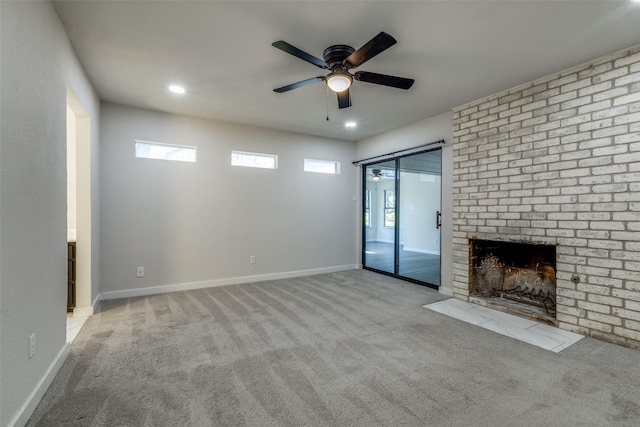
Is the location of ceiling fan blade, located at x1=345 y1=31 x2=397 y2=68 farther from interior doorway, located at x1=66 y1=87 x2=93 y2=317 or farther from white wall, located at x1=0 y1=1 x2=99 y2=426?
interior doorway, located at x1=66 y1=87 x2=93 y2=317

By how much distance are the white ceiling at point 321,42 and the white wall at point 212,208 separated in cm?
82

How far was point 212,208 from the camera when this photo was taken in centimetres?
457

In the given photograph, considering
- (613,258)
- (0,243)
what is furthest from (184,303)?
(613,258)

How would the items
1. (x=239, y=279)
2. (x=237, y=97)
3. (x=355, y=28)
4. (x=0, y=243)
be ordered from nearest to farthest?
(x=0, y=243) → (x=355, y=28) → (x=237, y=97) → (x=239, y=279)

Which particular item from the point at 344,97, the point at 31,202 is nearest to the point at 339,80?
the point at 344,97

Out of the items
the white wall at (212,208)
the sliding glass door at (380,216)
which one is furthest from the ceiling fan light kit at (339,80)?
the sliding glass door at (380,216)

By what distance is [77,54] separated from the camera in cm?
268

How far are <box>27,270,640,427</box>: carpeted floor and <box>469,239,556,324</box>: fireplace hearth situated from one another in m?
0.72

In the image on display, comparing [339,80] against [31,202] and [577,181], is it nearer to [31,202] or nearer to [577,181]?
[31,202]

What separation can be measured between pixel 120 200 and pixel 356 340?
11.7 feet

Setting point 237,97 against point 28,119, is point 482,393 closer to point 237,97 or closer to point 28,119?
point 28,119

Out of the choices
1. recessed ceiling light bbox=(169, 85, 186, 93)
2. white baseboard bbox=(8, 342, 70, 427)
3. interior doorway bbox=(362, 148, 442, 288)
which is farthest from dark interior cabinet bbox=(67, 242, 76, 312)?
interior doorway bbox=(362, 148, 442, 288)

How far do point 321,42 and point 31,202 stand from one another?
2349 mm

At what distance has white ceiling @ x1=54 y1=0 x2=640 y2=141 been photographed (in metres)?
2.10
